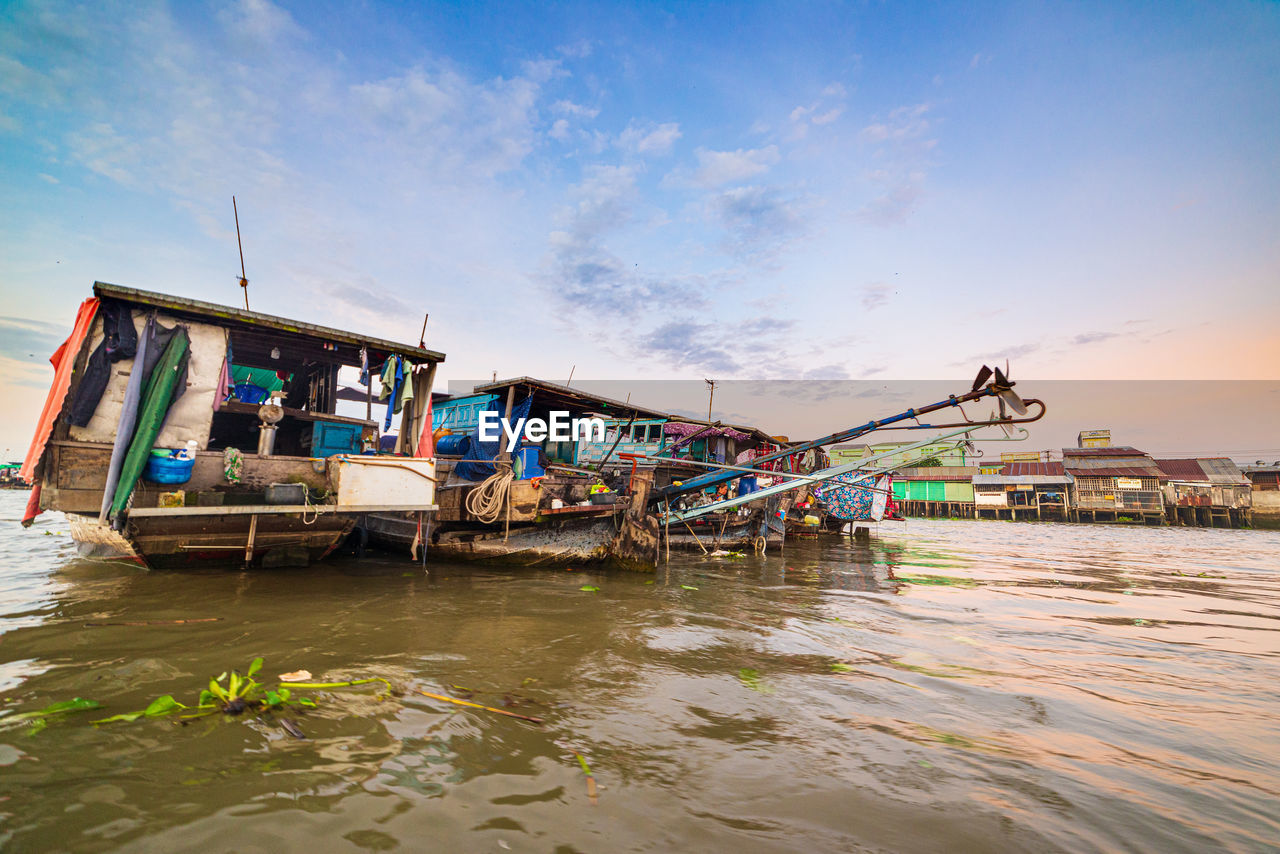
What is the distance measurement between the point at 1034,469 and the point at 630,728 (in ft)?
200

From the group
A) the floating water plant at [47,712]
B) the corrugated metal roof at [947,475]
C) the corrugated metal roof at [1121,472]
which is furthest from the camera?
the corrugated metal roof at [947,475]

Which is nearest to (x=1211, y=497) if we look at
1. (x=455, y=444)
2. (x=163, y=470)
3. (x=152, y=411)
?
(x=455, y=444)

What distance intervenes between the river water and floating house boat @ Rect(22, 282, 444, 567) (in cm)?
102

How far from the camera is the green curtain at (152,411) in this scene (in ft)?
22.2

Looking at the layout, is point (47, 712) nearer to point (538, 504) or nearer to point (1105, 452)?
point (538, 504)

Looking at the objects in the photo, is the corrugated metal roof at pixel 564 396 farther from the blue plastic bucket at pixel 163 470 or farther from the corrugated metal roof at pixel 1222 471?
the corrugated metal roof at pixel 1222 471

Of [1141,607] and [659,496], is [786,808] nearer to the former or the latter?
[659,496]

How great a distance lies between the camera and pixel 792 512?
70.2ft

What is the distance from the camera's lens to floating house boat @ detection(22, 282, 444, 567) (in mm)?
6789

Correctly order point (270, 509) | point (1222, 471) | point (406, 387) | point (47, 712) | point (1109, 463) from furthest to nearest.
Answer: point (1109, 463) → point (1222, 471) → point (406, 387) → point (270, 509) → point (47, 712)

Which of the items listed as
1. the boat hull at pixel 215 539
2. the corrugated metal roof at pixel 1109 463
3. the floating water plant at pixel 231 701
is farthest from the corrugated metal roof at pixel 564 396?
the corrugated metal roof at pixel 1109 463

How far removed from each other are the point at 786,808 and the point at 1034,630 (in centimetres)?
598

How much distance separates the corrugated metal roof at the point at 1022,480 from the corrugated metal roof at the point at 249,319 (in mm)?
53657

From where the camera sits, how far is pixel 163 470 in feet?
23.2
